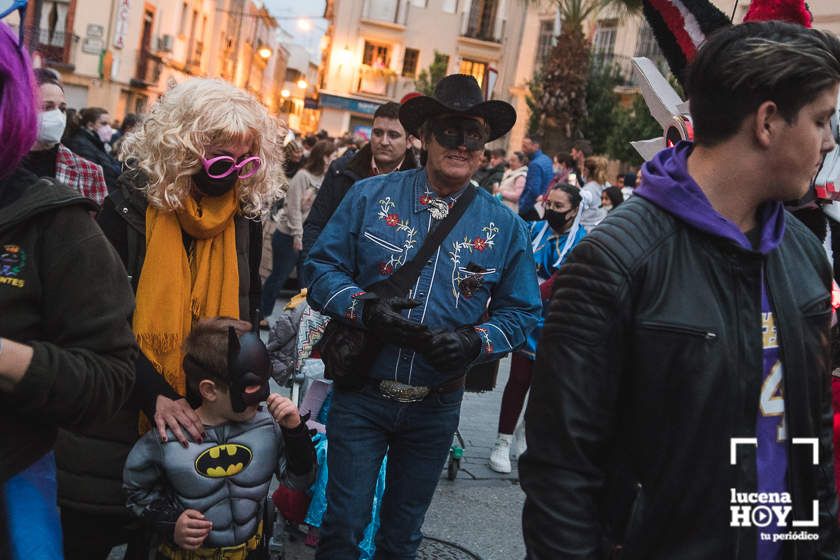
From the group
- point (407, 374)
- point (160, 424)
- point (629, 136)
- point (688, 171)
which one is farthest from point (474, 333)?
point (629, 136)

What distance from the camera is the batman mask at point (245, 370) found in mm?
3136

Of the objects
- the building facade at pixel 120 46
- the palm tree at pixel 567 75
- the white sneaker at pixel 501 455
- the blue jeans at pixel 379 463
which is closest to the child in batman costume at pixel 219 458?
the blue jeans at pixel 379 463

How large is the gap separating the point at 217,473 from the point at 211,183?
3.20 feet

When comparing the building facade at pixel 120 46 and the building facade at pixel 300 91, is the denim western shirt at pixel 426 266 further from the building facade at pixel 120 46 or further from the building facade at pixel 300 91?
the building facade at pixel 300 91

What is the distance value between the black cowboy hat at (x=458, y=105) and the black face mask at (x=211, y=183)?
820 millimetres

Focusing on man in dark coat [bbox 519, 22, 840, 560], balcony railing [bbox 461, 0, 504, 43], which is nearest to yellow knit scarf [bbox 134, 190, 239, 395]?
man in dark coat [bbox 519, 22, 840, 560]

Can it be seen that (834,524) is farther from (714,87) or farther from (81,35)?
(81,35)

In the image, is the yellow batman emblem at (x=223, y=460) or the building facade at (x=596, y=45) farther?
the building facade at (x=596, y=45)

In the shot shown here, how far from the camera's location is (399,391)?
3432 millimetres

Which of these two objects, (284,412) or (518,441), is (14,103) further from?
(518,441)

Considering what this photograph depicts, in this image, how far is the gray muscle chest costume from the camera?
10.1 ft

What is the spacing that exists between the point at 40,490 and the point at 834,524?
176 cm

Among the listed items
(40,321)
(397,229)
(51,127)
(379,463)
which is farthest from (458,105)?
(51,127)

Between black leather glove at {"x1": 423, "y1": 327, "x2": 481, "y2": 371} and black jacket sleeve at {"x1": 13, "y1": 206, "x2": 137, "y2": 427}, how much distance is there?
4.22 ft
